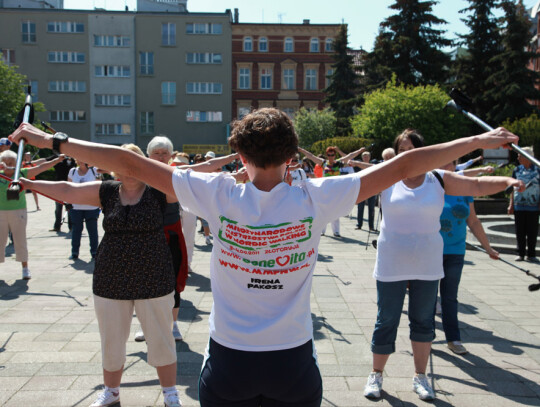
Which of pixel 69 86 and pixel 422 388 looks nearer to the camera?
pixel 422 388

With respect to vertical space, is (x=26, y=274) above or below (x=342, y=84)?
below

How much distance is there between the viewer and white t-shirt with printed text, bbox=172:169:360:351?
194cm

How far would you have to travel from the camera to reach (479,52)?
3812 cm

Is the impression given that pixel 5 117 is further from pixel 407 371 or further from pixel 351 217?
pixel 407 371

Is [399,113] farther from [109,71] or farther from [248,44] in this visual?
[109,71]

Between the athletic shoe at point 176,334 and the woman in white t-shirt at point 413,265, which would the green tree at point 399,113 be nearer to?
the athletic shoe at point 176,334

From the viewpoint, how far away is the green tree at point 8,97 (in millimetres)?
37213

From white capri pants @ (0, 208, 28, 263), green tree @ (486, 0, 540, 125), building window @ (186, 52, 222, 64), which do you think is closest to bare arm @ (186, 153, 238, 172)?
white capri pants @ (0, 208, 28, 263)

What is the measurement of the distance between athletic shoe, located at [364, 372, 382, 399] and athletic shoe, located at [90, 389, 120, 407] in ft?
6.09

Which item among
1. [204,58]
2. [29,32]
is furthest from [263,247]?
[29,32]

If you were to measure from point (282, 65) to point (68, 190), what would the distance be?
48531 millimetres

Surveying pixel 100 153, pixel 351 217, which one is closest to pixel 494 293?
pixel 100 153

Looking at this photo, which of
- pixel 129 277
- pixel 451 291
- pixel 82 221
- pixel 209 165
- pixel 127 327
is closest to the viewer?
pixel 129 277

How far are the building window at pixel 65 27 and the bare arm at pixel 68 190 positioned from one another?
159 feet
